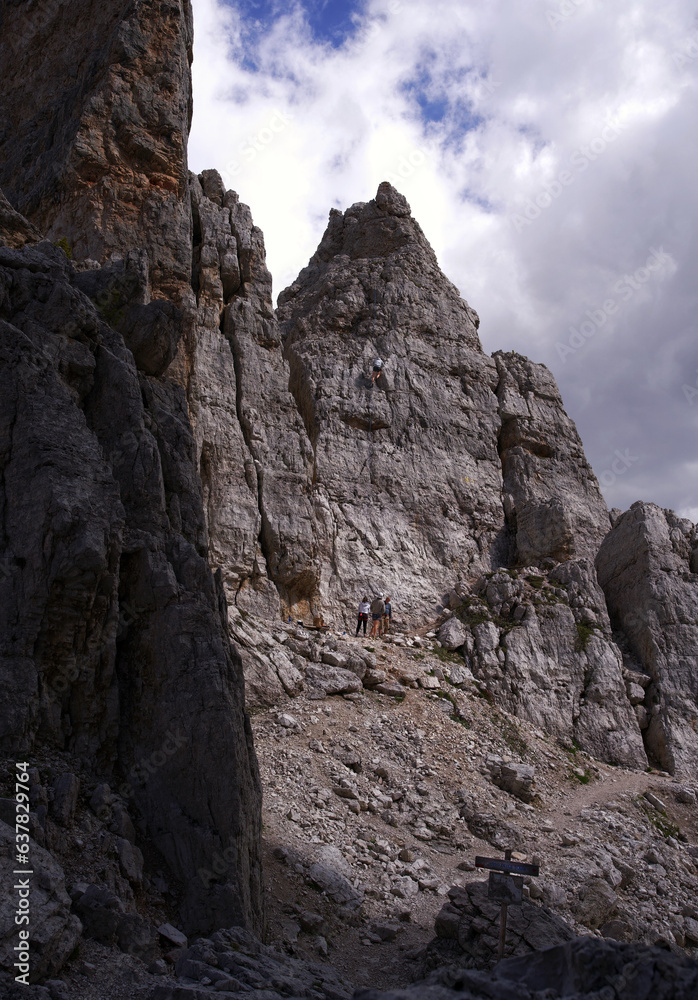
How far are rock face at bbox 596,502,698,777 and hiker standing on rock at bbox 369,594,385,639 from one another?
30.4 ft

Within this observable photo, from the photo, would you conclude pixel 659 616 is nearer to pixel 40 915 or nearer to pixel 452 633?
pixel 452 633

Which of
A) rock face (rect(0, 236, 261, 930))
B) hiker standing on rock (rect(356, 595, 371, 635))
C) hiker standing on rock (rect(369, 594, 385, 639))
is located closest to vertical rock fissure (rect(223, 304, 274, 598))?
hiker standing on rock (rect(356, 595, 371, 635))

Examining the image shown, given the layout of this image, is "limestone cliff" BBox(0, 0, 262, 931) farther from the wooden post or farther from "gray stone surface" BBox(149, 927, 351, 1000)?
the wooden post

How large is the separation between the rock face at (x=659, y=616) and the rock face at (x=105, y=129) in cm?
2034

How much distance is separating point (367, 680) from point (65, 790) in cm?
1299

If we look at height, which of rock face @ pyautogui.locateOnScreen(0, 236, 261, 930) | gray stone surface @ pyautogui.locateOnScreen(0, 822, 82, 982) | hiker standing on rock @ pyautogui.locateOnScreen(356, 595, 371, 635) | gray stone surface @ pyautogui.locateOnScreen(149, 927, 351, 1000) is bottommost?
gray stone surface @ pyautogui.locateOnScreen(149, 927, 351, 1000)

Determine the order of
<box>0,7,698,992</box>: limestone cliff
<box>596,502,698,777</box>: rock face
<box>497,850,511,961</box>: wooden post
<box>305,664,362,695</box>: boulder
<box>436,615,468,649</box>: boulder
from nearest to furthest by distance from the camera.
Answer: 1. <box>497,850,511,961</box>: wooden post
2. <box>0,7,698,992</box>: limestone cliff
3. <box>305,664,362,695</box>: boulder
4. <box>596,502,698,777</box>: rock face
5. <box>436,615,468,649</box>: boulder

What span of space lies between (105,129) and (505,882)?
2417cm

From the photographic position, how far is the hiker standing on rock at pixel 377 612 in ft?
87.8

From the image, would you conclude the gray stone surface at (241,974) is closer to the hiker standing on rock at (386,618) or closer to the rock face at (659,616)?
the hiker standing on rock at (386,618)

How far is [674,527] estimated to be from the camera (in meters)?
29.8

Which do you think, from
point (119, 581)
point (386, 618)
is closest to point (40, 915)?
point (119, 581)

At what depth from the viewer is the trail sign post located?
10.5m

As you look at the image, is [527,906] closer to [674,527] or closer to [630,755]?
[630,755]
